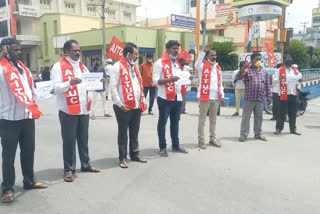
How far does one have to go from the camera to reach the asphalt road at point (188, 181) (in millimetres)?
→ 3646

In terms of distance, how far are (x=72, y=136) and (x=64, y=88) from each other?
72 cm

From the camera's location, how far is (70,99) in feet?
14.0

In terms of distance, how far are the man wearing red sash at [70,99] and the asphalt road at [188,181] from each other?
1.57ft

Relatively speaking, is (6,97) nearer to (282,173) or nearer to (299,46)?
(282,173)

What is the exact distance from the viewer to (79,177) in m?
4.58

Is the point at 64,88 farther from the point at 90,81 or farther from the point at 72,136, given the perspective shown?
the point at 72,136

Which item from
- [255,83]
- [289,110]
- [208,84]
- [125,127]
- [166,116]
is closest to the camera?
[125,127]

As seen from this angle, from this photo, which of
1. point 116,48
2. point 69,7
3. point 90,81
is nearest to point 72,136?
point 90,81

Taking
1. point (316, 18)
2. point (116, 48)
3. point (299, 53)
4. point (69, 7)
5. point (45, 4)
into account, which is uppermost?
point (316, 18)

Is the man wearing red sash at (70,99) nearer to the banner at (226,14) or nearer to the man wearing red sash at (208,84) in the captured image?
the man wearing red sash at (208,84)

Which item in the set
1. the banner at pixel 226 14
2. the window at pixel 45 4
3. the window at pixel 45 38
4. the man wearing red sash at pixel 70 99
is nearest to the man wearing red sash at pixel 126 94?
the man wearing red sash at pixel 70 99

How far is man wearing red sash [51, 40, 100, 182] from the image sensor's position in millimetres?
4196

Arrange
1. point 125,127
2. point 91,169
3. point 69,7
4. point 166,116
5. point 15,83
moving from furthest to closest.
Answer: point 69,7
point 166,116
point 125,127
point 91,169
point 15,83

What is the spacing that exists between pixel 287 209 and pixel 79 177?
2822 millimetres
